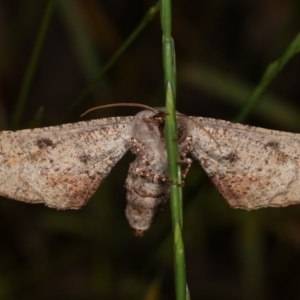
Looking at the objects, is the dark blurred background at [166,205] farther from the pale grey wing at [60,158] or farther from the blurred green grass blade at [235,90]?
the pale grey wing at [60,158]

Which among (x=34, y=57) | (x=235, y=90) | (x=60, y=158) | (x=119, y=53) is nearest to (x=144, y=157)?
(x=60, y=158)

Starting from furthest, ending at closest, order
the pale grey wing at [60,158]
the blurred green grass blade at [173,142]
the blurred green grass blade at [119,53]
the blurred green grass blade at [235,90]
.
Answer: the blurred green grass blade at [235,90], the blurred green grass blade at [119,53], the pale grey wing at [60,158], the blurred green grass blade at [173,142]

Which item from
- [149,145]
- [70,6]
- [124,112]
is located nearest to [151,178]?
[149,145]

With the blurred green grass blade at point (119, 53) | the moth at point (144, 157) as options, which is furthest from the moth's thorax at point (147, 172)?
the blurred green grass blade at point (119, 53)

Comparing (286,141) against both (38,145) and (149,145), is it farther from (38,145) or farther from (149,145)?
(38,145)

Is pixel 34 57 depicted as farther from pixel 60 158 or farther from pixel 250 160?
pixel 250 160
